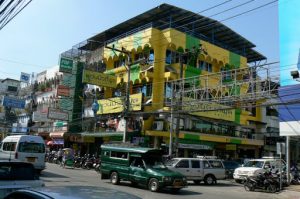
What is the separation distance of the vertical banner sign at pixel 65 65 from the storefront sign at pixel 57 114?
4.68 m

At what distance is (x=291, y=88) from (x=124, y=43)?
19.4 meters

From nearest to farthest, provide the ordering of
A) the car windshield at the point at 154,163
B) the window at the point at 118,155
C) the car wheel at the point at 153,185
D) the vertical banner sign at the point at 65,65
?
the car wheel at the point at 153,185 → the car windshield at the point at 154,163 → the window at the point at 118,155 → the vertical banner sign at the point at 65,65

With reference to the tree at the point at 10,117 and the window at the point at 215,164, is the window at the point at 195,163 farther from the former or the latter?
the tree at the point at 10,117

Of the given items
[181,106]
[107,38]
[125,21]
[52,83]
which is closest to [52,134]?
[52,83]

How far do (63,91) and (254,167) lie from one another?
26.2 m

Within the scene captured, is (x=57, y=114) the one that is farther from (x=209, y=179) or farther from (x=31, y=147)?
(x=209, y=179)

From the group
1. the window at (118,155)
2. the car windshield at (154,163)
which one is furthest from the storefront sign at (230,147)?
the car windshield at (154,163)

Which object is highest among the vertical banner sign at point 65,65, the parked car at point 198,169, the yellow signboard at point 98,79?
the vertical banner sign at point 65,65

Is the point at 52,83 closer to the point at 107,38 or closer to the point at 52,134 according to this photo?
the point at 52,134

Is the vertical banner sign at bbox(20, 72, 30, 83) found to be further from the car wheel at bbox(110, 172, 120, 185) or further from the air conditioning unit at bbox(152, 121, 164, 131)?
the car wheel at bbox(110, 172, 120, 185)

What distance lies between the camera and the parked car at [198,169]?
992 inches

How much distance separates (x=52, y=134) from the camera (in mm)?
50812

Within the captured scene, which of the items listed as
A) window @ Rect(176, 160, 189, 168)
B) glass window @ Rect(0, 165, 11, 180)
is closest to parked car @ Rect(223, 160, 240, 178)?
window @ Rect(176, 160, 189, 168)

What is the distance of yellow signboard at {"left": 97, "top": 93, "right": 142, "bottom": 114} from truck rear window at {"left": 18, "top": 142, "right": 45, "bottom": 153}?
11067 millimetres
